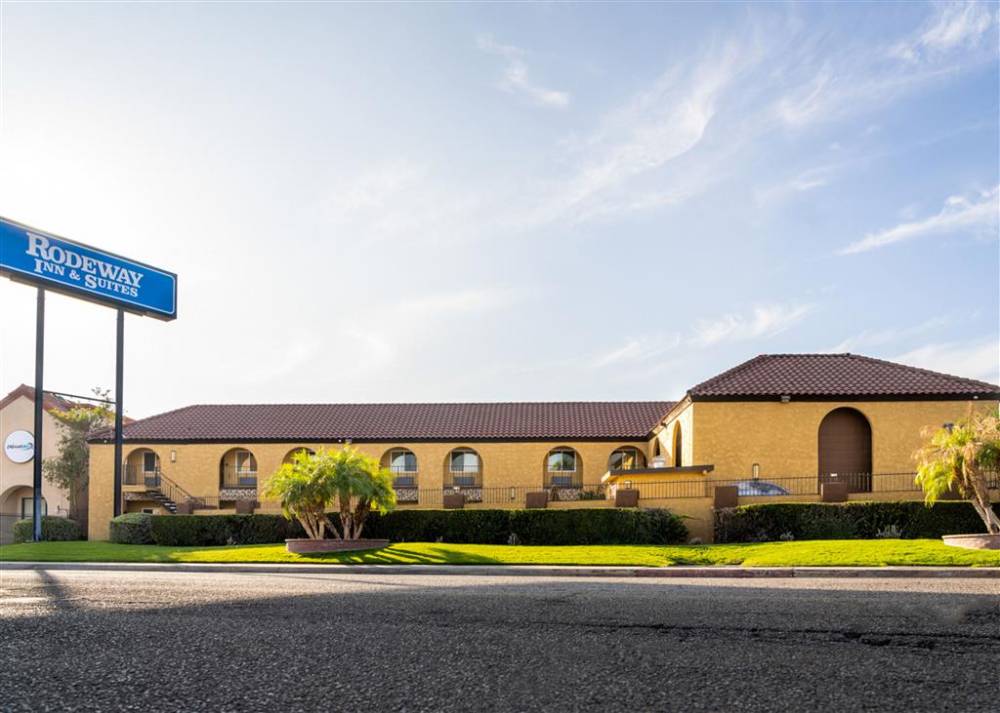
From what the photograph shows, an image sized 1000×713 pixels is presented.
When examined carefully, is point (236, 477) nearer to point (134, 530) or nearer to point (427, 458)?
point (427, 458)

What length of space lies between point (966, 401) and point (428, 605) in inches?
1125

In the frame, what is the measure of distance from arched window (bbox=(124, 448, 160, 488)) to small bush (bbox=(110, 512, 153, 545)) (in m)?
10.9

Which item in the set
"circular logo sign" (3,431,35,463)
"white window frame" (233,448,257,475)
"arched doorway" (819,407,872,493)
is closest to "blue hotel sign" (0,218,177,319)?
"white window frame" (233,448,257,475)

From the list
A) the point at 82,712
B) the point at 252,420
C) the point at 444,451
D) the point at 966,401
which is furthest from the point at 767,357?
the point at 82,712

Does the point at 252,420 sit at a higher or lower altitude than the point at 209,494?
higher

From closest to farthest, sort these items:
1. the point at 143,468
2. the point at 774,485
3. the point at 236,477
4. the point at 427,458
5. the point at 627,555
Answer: the point at 627,555 → the point at 774,485 → the point at 427,458 → the point at 143,468 → the point at 236,477

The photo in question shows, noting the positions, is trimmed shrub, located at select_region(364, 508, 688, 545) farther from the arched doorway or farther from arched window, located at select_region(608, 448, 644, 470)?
arched window, located at select_region(608, 448, 644, 470)

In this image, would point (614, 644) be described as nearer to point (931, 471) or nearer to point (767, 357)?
point (931, 471)

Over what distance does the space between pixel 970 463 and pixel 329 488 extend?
15.9 m

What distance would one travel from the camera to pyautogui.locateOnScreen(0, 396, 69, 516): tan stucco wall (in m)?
46.5

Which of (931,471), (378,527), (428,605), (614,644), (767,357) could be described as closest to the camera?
(614,644)

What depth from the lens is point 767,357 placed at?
36.9 metres

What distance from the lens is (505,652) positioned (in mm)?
6922

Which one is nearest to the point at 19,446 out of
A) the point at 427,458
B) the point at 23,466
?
the point at 23,466
